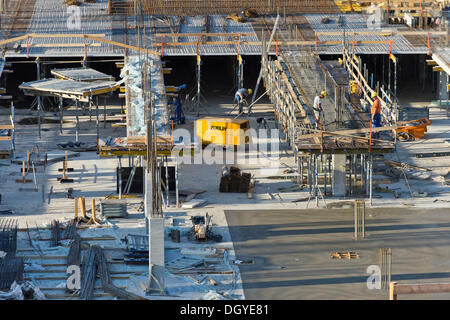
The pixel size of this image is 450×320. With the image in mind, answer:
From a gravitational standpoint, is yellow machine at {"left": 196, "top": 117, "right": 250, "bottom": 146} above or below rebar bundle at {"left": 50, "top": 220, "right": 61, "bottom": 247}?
above

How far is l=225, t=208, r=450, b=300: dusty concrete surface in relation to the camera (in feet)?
132

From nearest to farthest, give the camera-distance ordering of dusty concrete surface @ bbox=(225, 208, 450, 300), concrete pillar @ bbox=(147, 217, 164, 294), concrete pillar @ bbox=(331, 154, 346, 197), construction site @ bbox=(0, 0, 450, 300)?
1. concrete pillar @ bbox=(147, 217, 164, 294)
2. dusty concrete surface @ bbox=(225, 208, 450, 300)
3. construction site @ bbox=(0, 0, 450, 300)
4. concrete pillar @ bbox=(331, 154, 346, 197)

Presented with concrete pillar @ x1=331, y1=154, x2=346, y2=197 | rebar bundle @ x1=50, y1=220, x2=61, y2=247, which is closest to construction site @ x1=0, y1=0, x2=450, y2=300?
concrete pillar @ x1=331, y1=154, x2=346, y2=197

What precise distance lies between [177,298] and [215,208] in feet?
35.3

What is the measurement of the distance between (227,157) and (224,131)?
5.21 ft

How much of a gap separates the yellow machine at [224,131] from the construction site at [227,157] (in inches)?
4.1

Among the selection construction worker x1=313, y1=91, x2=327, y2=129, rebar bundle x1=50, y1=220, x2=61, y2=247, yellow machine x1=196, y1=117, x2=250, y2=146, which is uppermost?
construction worker x1=313, y1=91, x2=327, y2=129

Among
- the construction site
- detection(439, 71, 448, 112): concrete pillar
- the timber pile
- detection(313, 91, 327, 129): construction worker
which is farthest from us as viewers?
detection(439, 71, 448, 112): concrete pillar

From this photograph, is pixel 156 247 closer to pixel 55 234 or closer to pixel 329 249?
pixel 55 234

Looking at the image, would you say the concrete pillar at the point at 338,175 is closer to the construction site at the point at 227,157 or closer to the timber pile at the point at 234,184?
the construction site at the point at 227,157

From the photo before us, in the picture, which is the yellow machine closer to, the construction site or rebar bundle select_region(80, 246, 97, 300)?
the construction site

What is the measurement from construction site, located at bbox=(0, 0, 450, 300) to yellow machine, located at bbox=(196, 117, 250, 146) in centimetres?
10

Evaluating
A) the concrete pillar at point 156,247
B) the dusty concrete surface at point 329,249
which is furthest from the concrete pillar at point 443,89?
the concrete pillar at point 156,247
